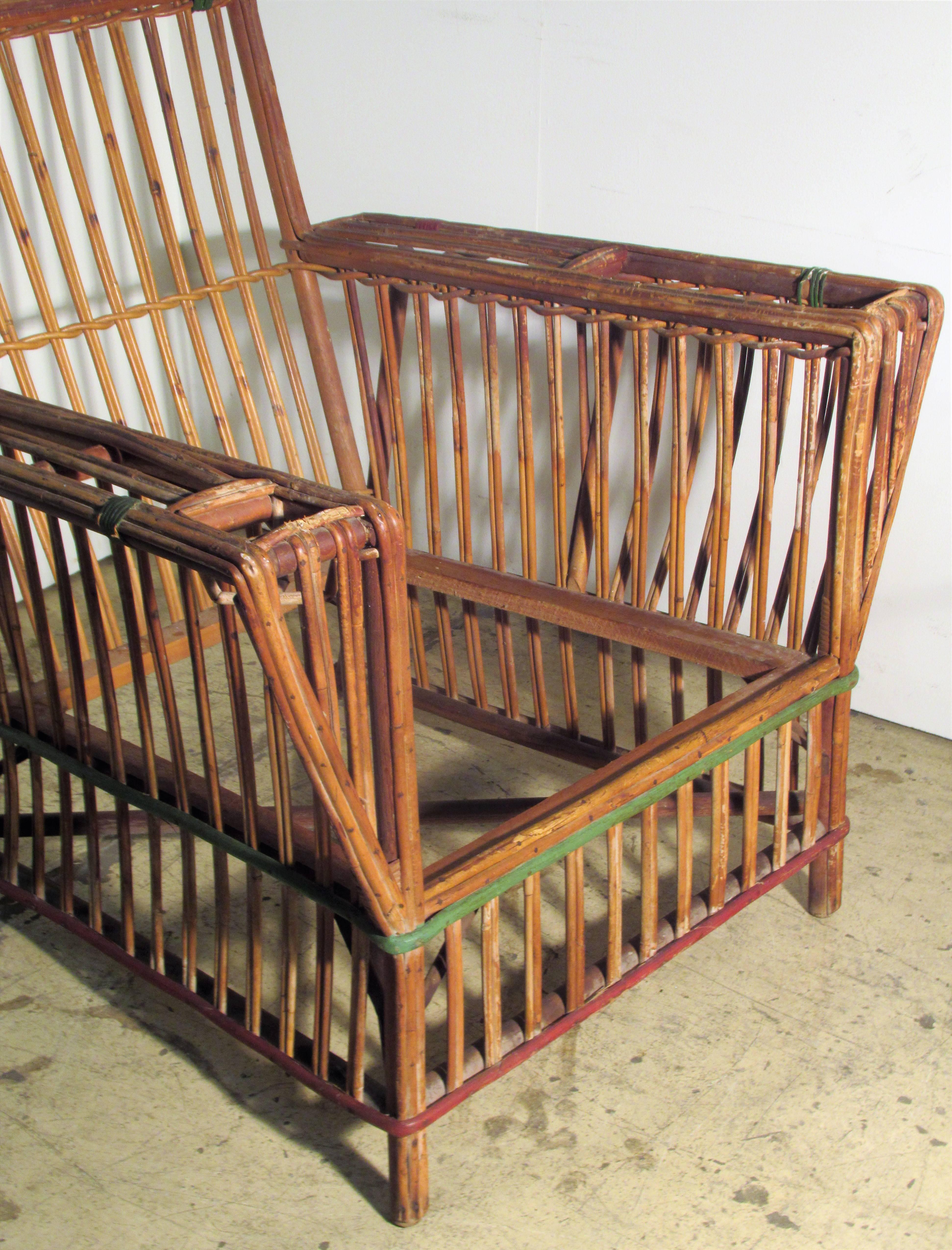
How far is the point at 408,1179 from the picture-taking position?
4.10 ft

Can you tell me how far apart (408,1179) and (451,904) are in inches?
10.8

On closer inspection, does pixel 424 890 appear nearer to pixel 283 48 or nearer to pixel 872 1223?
pixel 872 1223

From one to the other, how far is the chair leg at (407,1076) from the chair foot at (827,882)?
1.96 ft

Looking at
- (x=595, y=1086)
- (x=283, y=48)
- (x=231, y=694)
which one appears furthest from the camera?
(x=283, y=48)

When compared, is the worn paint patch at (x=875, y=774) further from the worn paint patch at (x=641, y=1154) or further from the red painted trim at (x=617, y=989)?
the worn paint patch at (x=641, y=1154)

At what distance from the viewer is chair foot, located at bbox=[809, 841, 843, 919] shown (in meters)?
1.64

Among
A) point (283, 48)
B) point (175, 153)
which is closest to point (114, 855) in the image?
point (175, 153)

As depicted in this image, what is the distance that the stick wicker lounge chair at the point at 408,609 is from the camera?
44.3 inches

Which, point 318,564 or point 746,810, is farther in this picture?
point 746,810

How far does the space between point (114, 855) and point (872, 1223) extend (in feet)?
3.30

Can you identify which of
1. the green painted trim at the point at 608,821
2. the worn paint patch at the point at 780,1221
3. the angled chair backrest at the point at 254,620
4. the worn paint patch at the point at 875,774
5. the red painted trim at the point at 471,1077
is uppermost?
the angled chair backrest at the point at 254,620

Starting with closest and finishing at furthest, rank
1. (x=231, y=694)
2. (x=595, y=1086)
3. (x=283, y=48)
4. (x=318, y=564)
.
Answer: (x=318, y=564) < (x=231, y=694) < (x=595, y=1086) < (x=283, y=48)

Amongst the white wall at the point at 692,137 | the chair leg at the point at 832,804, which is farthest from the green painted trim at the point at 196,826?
the white wall at the point at 692,137

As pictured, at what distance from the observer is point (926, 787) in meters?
1.94
